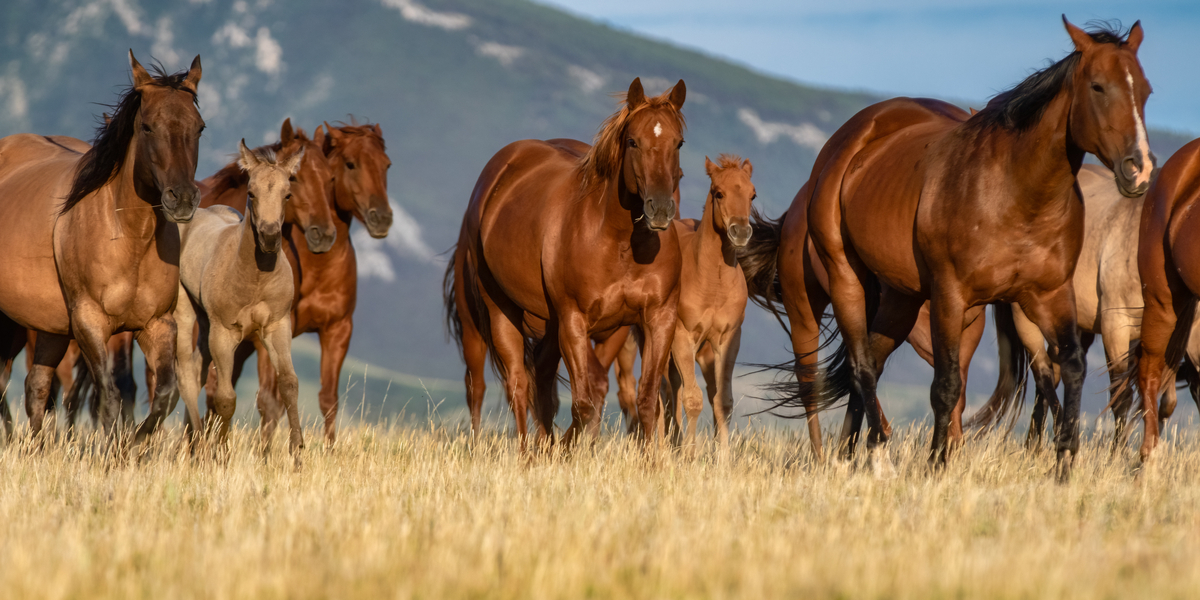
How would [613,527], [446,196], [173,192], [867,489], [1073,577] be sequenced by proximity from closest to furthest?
[1073,577]
[613,527]
[867,489]
[173,192]
[446,196]

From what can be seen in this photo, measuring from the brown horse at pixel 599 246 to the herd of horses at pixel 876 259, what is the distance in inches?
0.6

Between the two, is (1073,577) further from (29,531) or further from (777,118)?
(777,118)

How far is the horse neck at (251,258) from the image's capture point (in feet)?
21.6

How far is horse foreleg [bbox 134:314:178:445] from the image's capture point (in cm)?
648

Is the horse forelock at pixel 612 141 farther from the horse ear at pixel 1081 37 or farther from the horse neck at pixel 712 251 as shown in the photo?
the horse neck at pixel 712 251

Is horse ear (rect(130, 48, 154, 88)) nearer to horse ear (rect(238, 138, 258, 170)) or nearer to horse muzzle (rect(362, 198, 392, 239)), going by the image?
horse ear (rect(238, 138, 258, 170))

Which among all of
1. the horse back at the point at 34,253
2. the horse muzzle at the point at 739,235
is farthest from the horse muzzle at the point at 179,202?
the horse muzzle at the point at 739,235

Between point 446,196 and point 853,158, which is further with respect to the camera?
point 446,196

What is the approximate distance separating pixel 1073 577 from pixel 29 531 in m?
3.76

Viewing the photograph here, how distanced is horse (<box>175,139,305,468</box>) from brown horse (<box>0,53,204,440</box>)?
237 mm

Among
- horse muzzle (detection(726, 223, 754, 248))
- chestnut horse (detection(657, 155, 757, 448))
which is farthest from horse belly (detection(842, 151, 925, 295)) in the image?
chestnut horse (detection(657, 155, 757, 448))

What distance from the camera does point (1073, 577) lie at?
3381 mm

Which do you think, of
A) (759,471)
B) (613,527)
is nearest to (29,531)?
(613,527)

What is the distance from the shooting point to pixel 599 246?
20.9 ft
